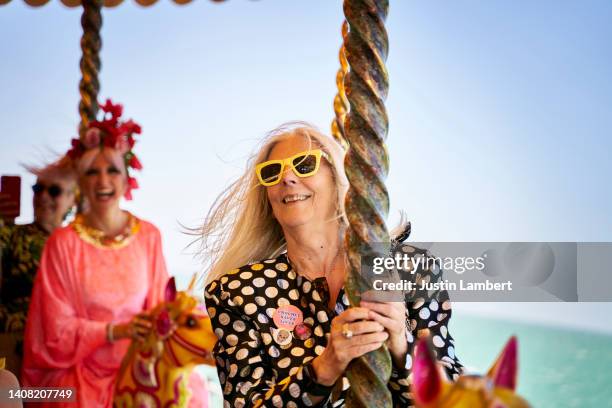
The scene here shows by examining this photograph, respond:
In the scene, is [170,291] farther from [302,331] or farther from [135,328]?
[302,331]

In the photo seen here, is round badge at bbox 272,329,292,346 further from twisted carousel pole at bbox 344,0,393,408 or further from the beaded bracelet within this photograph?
the beaded bracelet

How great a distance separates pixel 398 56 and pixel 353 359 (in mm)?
3100

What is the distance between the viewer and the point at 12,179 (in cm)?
273

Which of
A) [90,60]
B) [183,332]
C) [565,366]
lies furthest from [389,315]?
[565,366]

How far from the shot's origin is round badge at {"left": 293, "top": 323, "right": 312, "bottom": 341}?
152cm

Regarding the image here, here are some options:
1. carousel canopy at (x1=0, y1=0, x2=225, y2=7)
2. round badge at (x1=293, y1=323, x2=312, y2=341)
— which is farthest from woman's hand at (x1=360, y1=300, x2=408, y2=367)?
carousel canopy at (x1=0, y1=0, x2=225, y2=7)

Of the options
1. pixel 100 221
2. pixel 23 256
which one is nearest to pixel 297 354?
pixel 100 221

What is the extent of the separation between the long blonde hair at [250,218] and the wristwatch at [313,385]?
0.46 metres

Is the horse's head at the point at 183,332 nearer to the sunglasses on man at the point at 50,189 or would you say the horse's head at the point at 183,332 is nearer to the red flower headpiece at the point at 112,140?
the red flower headpiece at the point at 112,140

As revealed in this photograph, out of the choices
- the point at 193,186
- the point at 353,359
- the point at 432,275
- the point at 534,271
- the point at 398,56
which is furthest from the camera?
the point at 398,56

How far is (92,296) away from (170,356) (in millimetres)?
330

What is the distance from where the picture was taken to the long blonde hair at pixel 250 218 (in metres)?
1.71

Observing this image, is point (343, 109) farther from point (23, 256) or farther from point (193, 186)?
point (23, 256)

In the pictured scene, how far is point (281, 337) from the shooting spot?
1.52m
